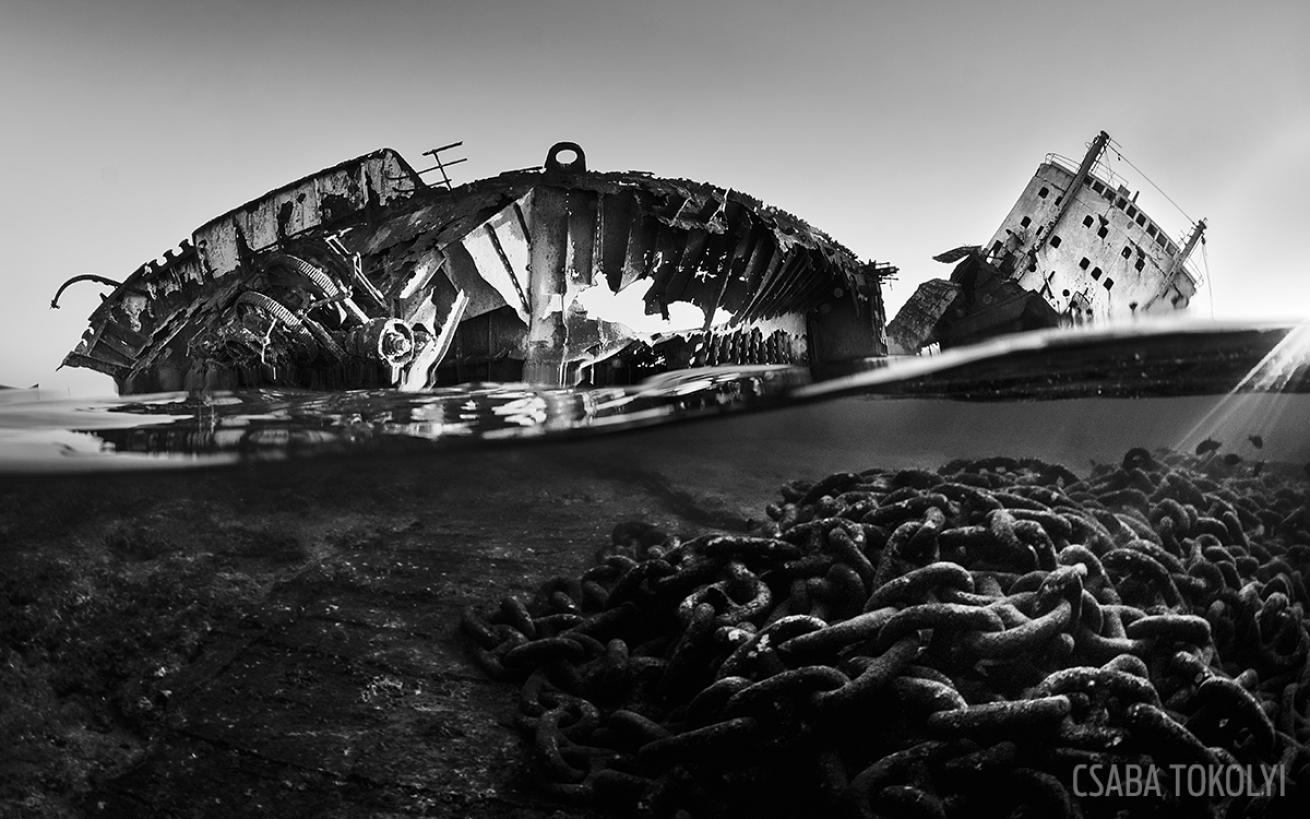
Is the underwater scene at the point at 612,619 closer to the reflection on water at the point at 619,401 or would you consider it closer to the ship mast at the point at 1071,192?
the reflection on water at the point at 619,401

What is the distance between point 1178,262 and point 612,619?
88.5 ft

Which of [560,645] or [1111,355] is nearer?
[560,645]

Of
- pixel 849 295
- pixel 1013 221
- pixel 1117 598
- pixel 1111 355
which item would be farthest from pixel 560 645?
pixel 1013 221

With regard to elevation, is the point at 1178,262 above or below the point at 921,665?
above

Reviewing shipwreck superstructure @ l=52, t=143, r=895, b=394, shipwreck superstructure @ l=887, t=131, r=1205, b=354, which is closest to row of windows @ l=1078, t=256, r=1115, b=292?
shipwreck superstructure @ l=887, t=131, r=1205, b=354

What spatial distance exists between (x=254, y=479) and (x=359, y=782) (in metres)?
4.11

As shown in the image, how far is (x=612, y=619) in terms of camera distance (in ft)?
12.6

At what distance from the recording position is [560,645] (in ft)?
12.0

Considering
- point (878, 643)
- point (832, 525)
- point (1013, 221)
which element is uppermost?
point (1013, 221)

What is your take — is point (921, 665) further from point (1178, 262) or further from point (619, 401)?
point (1178, 262)

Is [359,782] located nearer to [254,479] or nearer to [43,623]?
[43,623]

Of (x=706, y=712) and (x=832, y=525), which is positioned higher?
(x=832, y=525)

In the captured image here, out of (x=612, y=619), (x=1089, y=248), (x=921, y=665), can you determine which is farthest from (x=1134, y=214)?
(x=612, y=619)

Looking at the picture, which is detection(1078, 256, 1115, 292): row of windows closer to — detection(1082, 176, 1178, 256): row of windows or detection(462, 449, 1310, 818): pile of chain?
detection(1082, 176, 1178, 256): row of windows
